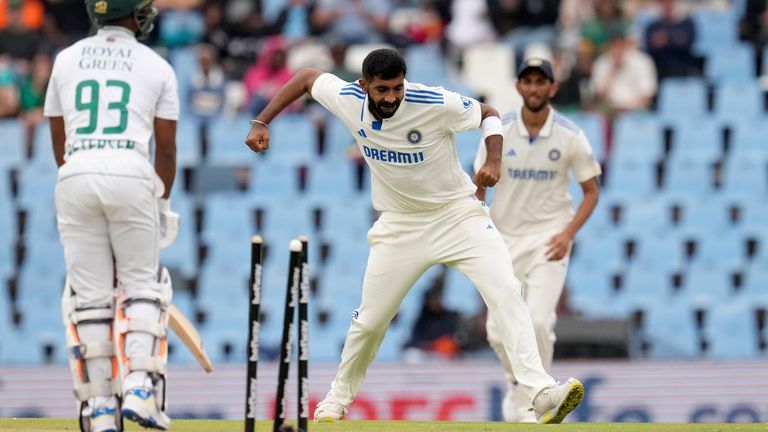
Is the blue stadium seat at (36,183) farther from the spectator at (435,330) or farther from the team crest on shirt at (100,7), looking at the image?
the team crest on shirt at (100,7)

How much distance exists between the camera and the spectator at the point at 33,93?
619 inches

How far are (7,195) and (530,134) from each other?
790 centimetres

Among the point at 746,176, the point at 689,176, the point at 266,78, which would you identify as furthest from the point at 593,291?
the point at 266,78

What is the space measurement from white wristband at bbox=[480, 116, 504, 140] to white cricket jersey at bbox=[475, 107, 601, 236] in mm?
1647

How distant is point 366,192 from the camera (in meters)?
15.1

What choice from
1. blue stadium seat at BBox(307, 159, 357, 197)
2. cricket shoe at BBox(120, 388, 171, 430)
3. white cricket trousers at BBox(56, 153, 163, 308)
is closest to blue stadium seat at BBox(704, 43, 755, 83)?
blue stadium seat at BBox(307, 159, 357, 197)

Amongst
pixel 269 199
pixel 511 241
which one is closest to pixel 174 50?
pixel 269 199

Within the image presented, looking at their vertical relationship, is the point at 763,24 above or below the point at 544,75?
above

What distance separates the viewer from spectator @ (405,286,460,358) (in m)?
13.2

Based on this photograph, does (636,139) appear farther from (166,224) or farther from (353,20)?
(166,224)

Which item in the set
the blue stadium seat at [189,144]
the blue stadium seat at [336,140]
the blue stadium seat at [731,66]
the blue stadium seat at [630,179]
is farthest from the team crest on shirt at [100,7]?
the blue stadium seat at [731,66]

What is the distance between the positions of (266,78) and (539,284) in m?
7.27

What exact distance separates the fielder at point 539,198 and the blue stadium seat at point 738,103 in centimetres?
663

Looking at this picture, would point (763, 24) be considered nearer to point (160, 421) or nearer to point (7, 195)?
point (7, 195)
